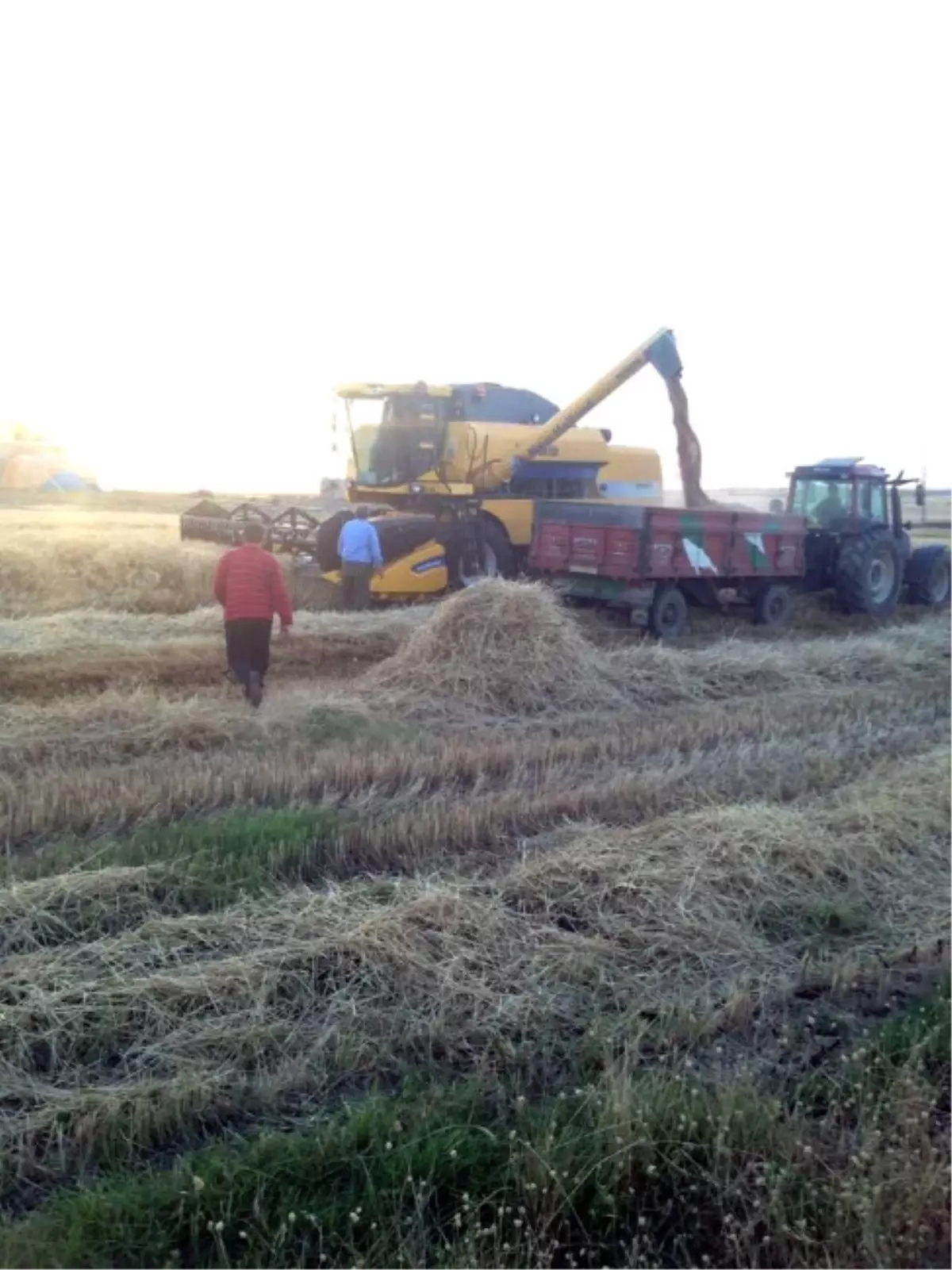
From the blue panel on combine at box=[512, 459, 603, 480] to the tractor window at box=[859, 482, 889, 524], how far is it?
4.05 metres

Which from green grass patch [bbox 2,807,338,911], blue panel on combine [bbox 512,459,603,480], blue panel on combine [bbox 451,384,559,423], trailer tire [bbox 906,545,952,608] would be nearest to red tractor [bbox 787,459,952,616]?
trailer tire [bbox 906,545,952,608]

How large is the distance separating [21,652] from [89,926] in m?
6.61

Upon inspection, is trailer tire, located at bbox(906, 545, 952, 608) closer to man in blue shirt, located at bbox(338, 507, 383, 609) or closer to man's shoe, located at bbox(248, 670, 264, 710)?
man in blue shirt, located at bbox(338, 507, 383, 609)

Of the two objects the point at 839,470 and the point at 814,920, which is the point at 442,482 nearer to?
the point at 839,470

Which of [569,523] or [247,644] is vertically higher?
[569,523]

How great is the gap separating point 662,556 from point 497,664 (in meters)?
4.15

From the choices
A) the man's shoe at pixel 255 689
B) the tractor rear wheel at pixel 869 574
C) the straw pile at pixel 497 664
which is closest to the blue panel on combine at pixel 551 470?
the tractor rear wheel at pixel 869 574

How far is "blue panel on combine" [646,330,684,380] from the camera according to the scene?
1712 centimetres

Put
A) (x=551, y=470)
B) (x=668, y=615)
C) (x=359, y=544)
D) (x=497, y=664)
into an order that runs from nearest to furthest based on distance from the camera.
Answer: (x=497, y=664) → (x=359, y=544) → (x=668, y=615) → (x=551, y=470)

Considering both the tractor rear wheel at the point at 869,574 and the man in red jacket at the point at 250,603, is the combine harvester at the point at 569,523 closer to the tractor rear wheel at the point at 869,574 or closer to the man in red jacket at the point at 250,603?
the tractor rear wheel at the point at 869,574

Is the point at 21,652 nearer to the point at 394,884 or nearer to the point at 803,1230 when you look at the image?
→ the point at 394,884

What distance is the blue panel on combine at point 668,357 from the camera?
17.1 metres

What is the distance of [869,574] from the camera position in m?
17.2

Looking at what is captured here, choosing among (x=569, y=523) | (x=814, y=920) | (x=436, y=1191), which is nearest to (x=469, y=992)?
(x=436, y=1191)
